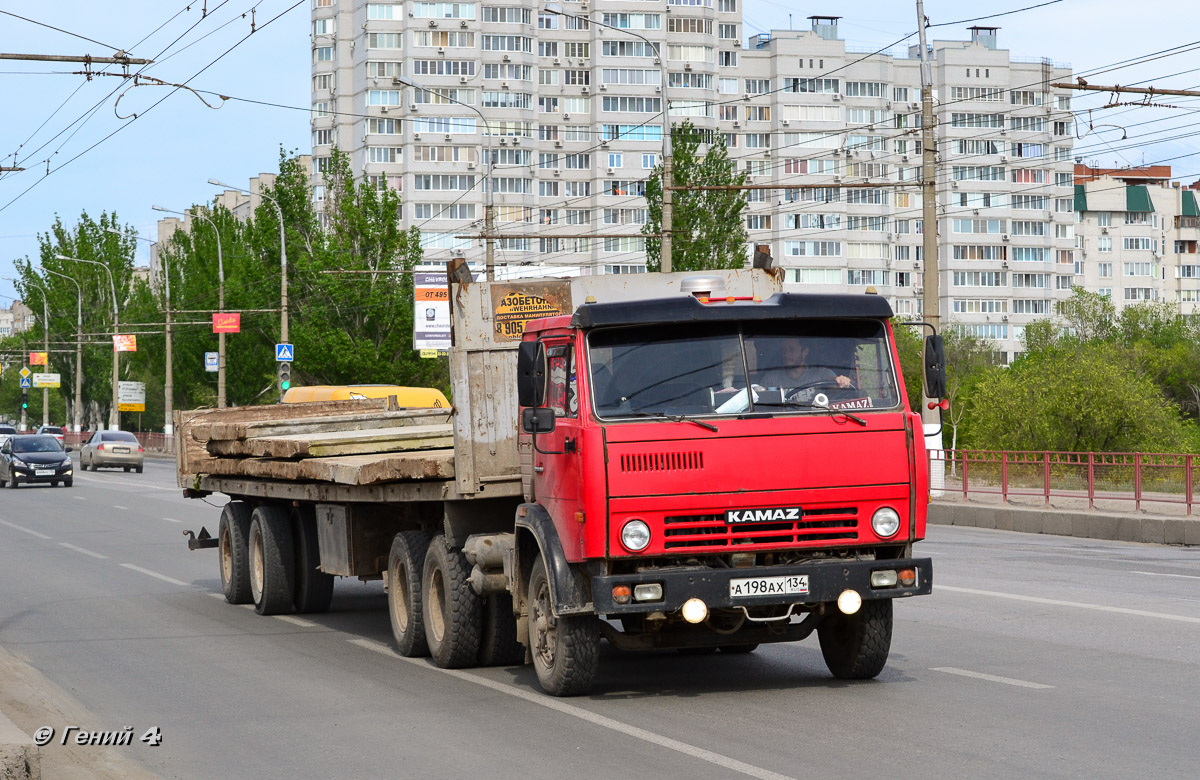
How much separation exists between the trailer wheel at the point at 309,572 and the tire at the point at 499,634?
3625mm

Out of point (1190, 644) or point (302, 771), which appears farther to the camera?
point (1190, 644)

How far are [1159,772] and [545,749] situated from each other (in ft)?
9.47

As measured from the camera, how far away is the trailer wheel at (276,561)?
14.3 m

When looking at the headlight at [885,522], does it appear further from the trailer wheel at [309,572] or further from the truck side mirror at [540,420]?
the trailer wheel at [309,572]

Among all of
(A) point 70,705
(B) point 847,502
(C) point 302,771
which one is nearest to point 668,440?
(B) point 847,502

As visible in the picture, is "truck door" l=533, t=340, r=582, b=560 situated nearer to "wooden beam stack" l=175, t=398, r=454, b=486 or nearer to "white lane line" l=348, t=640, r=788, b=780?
"white lane line" l=348, t=640, r=788, b=780

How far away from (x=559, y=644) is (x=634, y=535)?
3.29ft

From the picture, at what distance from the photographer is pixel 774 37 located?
123 m

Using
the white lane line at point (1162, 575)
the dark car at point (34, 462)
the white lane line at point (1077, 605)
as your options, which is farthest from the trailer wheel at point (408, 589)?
the dark car at point (34, 462)

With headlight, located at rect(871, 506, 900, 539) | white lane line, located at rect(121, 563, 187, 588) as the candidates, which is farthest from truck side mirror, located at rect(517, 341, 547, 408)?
white lane line, located at rect(121, 563, 187, 588)

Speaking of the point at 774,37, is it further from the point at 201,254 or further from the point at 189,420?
the point at 189,420

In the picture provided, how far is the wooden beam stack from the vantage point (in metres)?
11.0

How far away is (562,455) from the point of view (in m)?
8.81

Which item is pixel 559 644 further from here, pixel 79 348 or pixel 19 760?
pixel 79 348
